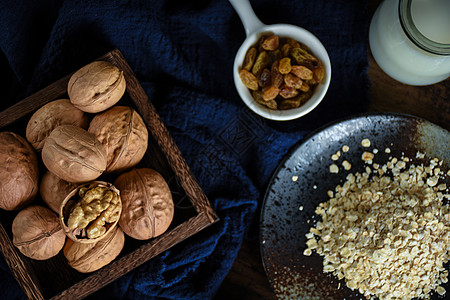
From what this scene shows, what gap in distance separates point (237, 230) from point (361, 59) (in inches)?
15.0

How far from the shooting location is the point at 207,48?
2.52ft

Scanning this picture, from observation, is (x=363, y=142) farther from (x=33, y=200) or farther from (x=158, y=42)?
(x=33, y=200)

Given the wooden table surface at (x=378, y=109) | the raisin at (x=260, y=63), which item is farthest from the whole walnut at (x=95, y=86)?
the wooden table surface at (x=378, y=109)

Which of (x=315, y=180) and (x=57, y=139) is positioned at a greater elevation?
(x=57, y=139)

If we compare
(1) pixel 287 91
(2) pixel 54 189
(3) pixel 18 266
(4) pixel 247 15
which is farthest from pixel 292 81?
(3) pixel 18 266

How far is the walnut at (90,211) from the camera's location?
52 centimetres

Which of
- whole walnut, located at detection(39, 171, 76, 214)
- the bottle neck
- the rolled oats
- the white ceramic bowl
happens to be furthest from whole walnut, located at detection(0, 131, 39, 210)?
the bottle neck

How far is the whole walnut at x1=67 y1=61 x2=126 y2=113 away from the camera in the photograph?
23.0 inches

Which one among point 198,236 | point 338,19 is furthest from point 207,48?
point 198,236

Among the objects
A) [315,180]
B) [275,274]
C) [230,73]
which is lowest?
[275,274]

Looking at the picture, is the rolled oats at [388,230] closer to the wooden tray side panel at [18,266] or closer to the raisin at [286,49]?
the raisin at [286,49]

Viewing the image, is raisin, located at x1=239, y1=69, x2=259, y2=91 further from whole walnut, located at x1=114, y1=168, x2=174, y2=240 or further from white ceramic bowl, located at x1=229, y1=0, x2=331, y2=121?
whole walnut, located at x1=114, y1=168, x2=174, y2=240

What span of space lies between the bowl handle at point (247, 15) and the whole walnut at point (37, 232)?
43 centimetres

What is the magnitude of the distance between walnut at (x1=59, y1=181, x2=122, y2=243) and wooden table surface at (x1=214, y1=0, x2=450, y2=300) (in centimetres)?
32
